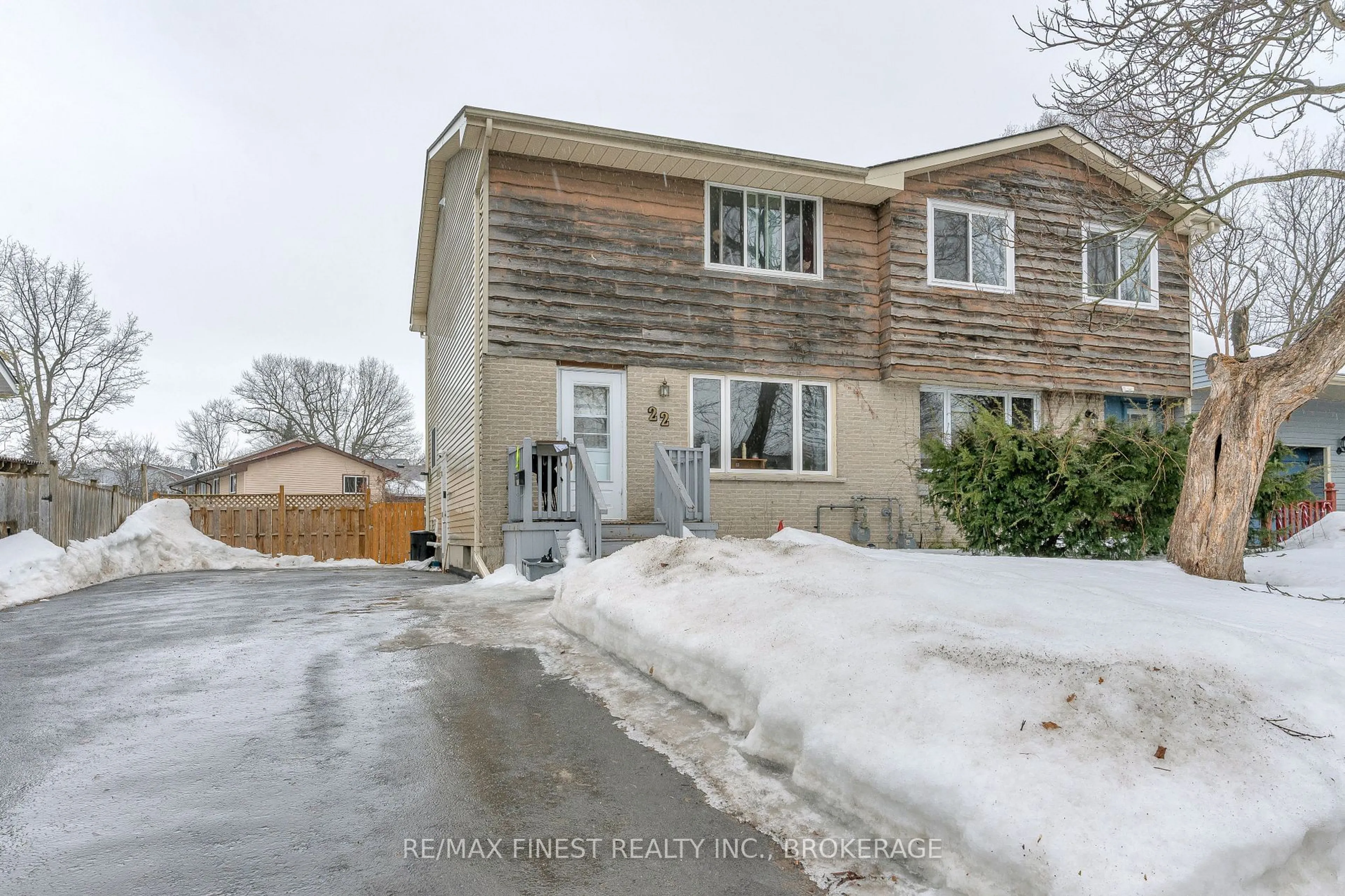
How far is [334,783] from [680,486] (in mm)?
6723

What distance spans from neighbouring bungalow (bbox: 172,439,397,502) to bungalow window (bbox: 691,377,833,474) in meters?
25.7

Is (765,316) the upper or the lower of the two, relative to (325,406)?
lower

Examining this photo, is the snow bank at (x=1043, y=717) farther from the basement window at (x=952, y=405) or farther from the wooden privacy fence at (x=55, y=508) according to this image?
the wooden privacy fence at (x=55, y=508)

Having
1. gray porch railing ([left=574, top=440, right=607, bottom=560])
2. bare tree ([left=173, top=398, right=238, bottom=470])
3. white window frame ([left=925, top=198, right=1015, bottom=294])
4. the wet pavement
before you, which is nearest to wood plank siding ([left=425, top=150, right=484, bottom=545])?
gray porch railing ([left=574, top=440, right=607, bottom=560])

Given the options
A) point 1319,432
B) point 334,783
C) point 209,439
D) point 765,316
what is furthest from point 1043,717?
point 209,439

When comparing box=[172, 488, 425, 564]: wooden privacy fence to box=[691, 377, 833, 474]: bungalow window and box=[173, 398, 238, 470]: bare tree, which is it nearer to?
box=[691, 377, 833, 474]: bungalow window

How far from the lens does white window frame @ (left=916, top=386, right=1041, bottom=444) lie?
12773 millimetres

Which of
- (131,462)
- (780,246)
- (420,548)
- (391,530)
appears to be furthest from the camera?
(131,462)

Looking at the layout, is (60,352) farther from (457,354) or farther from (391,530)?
(457,354)

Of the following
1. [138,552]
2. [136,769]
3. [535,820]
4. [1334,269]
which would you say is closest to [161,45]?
[138,552]

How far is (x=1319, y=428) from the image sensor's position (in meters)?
18.7

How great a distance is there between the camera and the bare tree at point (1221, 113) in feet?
18.6

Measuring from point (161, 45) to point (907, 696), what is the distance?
20.9 meters

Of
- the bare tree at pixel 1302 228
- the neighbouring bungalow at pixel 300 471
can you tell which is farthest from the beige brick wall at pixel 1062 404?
the neighbouring bungalow at pixel 300 471
